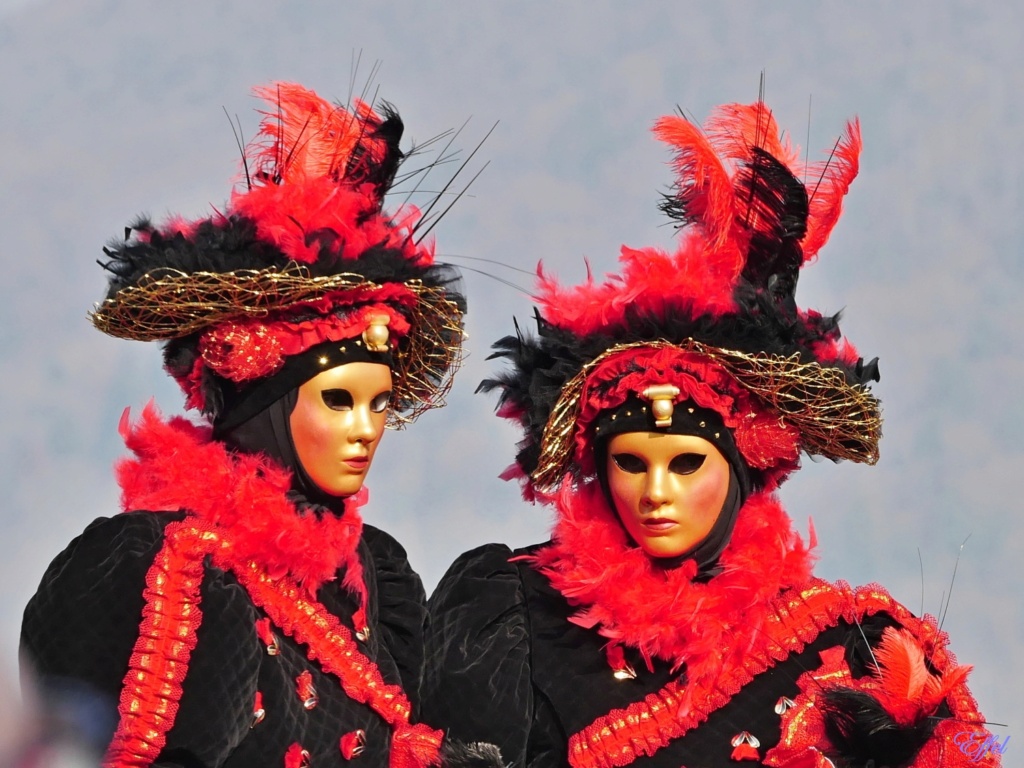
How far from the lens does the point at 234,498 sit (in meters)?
3.61

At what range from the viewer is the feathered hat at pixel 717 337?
401 centimetres

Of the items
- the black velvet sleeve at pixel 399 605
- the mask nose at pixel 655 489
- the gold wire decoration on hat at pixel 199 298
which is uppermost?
the gold wire decoration on hat at pixel 199 298

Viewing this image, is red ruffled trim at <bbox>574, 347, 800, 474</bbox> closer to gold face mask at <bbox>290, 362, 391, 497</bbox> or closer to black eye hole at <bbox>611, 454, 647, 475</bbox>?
black eye hole at <bbox>611, 454, 647, 475</bbox>

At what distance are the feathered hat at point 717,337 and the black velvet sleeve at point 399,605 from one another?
44 cm

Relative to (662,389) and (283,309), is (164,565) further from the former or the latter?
(662,389)

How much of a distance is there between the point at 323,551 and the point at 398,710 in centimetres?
46

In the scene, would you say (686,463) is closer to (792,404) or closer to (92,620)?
(792,404)

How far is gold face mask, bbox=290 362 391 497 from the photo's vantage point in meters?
3.76

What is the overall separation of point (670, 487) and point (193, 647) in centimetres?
137

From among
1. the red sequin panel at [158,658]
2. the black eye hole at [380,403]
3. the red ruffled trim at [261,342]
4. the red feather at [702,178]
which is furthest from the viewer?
the red feather at [702,178]

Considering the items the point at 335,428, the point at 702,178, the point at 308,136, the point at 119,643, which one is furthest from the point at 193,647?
the point at 702,178

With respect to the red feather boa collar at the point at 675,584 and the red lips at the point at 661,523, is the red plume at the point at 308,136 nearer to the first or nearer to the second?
the red feather boa collar at the point at 675,584

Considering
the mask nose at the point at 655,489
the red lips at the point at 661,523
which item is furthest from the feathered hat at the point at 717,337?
the red lips at the point at 661,523

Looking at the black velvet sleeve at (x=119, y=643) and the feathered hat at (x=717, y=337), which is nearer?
the black velvet sleeve at (x=119, y=643)
